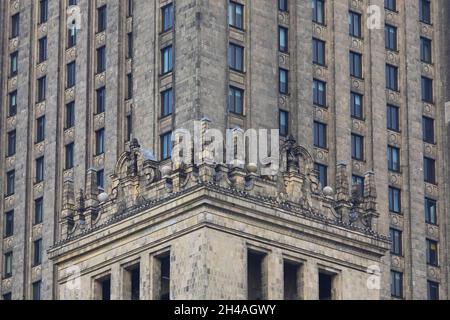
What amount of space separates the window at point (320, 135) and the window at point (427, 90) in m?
8.76

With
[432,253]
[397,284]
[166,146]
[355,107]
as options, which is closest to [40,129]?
[166,146]

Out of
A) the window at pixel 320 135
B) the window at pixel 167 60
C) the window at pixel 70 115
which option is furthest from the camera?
the window at pixel 70 115

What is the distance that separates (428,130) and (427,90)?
7.86 ft

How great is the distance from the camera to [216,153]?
132m

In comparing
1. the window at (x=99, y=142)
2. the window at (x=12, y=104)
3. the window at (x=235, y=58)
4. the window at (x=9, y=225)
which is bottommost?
the window at (x=9, y=225)

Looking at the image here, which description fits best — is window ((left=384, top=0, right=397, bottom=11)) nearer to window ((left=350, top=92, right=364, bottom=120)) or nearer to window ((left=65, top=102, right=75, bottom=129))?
window ((left=350, top=92, right=364, bottom=120))

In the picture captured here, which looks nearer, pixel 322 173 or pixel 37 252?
pixel 322 173

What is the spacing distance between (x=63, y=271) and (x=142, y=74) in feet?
48.5

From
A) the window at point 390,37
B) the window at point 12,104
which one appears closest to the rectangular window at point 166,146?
the window at point 390,37

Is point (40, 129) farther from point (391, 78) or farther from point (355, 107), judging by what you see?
point (391, 78)

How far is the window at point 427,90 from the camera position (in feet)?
492

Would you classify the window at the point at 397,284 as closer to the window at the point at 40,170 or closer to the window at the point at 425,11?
the window at the point at 425,11
